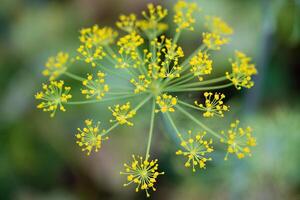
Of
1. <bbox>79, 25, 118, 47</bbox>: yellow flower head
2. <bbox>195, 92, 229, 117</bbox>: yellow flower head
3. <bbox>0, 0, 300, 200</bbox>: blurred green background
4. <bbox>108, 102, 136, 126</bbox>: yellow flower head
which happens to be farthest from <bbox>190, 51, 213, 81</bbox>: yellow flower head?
<bbox>0, 0, 300, 200</bbox>: blurred green background

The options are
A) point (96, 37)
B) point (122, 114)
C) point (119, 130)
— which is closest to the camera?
point (122, 114)

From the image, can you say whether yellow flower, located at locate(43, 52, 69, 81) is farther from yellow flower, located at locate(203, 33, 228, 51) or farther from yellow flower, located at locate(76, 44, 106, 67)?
yellow flower, located at locate(203, 33, 228, 51)

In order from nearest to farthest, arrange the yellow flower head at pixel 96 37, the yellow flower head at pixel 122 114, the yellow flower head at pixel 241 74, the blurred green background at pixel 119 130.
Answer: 1. the yellow flower head at pixel 122 114
2. the yellow flower head at pixel 241 74
3. the yellow flower head at pixel 96 37
4. the blurred green background at pixel 119 130

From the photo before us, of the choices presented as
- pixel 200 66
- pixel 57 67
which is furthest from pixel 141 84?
pixel 57 67

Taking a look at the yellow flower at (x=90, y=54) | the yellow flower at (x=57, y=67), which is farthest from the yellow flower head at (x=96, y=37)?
the yellow flower at (x=57, y=67)

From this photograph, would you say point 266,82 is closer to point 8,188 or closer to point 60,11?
point 60,11

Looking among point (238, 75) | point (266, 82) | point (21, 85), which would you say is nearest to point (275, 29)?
point (266, 82)

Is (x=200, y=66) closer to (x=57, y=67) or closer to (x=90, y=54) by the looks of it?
(x=90, y=54)

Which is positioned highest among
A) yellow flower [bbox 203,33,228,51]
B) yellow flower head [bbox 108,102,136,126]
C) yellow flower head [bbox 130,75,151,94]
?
yellow flower [bbox 203,33,228,51]

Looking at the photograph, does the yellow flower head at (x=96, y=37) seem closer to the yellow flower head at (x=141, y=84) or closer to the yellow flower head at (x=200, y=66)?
the yellow flower head at (x=141, y=84)
